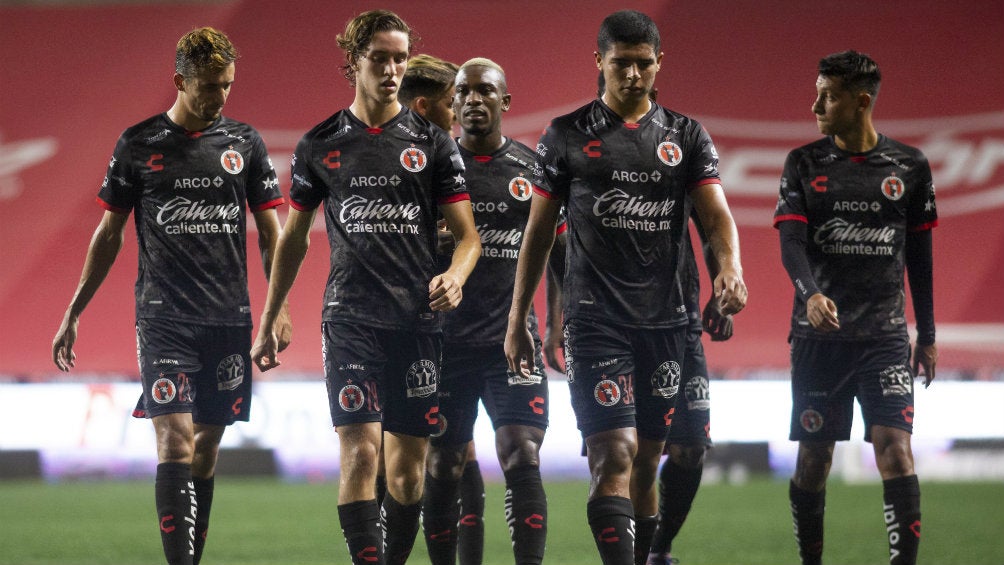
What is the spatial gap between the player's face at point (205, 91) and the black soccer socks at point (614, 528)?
235 centimetres

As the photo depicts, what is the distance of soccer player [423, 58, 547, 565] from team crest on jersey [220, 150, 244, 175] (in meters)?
0.99

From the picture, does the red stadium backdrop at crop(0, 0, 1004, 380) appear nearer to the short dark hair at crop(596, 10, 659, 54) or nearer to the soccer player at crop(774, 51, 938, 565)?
the soccer player at crop(774, 51, 938, 565)

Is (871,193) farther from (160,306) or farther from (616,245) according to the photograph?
(160,306)

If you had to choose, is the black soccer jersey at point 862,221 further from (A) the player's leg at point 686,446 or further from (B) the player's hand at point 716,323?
(A) the player's leg at point 686,446

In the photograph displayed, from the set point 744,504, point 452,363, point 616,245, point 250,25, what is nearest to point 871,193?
point 616,245

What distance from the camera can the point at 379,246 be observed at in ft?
15.9

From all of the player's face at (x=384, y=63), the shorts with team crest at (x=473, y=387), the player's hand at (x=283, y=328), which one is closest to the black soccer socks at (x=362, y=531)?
the player's hand at (x=283, y=328)

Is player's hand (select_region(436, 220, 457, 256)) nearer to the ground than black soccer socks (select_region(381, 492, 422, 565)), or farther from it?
farther from it

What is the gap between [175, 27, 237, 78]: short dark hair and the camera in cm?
555

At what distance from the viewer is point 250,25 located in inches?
601

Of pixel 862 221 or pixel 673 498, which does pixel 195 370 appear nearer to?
pixel 673 498

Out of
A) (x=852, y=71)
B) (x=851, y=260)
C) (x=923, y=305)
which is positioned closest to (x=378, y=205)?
(x=851, y=260)

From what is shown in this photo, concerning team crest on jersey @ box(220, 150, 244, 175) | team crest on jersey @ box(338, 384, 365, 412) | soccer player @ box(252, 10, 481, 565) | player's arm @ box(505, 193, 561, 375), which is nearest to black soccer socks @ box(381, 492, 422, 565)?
soccer player @ box(252, 10, 481, 565)

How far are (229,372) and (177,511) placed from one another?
73 cm
